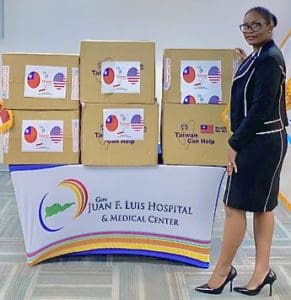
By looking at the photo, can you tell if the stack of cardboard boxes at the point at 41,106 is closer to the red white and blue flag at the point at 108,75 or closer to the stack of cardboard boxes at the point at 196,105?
the red white and blue flag at the point at 108,75

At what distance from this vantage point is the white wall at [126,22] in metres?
4.75

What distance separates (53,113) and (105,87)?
0.30 metres

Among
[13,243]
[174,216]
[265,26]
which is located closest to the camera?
[265,26]

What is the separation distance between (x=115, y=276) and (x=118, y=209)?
1.16 ft

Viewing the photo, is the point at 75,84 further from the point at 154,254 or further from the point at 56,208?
the point at 154,254

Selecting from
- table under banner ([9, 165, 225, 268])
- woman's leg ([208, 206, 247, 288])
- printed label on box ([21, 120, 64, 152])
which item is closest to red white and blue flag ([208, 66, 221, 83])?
table under banner ([9, 165, 225, 268])

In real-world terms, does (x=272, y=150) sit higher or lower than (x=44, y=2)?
lower

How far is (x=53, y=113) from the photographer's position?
2.55 m

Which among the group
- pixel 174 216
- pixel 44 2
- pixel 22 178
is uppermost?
pixel 44 2

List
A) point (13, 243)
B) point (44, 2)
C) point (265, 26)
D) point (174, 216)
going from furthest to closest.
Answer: point (44, 2) → point (13, 243) → point (174, 216) → point (265, 26)

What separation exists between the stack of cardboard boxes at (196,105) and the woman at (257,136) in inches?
11.6

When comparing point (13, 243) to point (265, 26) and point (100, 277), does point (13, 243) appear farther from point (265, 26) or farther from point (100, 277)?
point (265, 26)

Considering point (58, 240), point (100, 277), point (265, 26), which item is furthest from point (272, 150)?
point (58, 240)

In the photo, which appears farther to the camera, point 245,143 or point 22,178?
point 22,178
